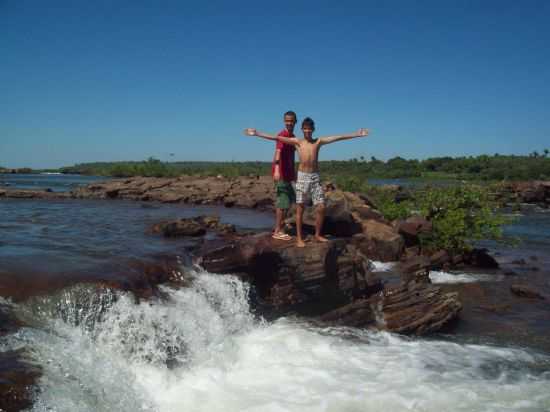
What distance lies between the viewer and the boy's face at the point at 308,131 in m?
8.71

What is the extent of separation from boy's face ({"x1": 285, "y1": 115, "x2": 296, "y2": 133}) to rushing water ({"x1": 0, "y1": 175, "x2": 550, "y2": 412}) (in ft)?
10.9

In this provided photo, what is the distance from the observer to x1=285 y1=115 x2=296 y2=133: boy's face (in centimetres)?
877

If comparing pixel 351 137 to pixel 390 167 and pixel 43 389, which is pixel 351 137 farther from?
pixel 390 167

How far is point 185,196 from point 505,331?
23197 mm

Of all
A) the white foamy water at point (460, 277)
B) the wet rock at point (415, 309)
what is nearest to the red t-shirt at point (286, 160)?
the wet rock at point (415, 309)

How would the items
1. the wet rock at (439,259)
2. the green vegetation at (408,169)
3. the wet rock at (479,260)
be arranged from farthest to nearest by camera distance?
the green vegetation at (408,169)
the wet rock at (479,260)
the wet rock at (439,259)

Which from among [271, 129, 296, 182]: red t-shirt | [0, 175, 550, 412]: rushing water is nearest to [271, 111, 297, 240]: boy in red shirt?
[271, 129, 296, 182]: red t-shirt

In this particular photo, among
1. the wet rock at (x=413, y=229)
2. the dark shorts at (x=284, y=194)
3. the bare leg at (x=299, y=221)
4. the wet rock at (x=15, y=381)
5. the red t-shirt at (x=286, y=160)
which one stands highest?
the red t-shirt at (x=286, y=160)

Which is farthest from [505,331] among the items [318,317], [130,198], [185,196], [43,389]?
[130,198]

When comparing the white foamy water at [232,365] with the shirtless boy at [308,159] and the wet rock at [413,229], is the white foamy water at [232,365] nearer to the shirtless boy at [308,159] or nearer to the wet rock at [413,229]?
the shirtless boy at [308,159]

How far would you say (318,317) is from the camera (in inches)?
383

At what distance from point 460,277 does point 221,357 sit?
8.61 meters

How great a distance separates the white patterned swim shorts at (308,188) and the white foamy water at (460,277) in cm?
594

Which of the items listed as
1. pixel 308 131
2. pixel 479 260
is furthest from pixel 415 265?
pixel 308 131
